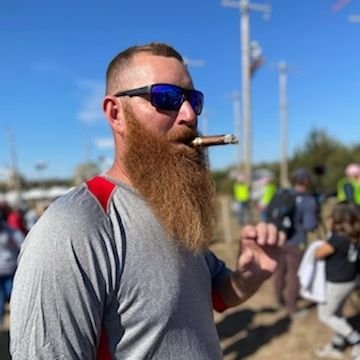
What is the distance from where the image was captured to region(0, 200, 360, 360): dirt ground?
492cm

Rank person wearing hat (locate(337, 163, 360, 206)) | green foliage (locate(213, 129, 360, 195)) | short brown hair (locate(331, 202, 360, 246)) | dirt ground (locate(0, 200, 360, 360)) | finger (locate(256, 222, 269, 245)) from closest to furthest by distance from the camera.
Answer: finger (locate(256, 222, 269, 245)) < short brown hair (locate(331, 202, 360, 246)) < dirt ground (locate(0, 200, 360, 360)) < person wearing hat (locate(337, 163, 360, 206)) < green foliage (locate(213, 129, 360, 195))

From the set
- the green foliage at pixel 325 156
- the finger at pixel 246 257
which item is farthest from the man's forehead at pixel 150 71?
the green foliage at pixel 325 156

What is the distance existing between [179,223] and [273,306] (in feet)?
17.8

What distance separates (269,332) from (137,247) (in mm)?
4701

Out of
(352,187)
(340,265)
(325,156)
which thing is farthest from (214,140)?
(325,156)

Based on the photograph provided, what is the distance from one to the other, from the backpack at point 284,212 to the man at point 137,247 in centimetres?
430

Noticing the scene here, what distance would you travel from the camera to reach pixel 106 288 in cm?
116

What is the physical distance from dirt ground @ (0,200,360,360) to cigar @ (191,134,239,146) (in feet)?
12.8

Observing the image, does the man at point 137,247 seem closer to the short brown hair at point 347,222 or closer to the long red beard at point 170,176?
the long red beard at point 170,176

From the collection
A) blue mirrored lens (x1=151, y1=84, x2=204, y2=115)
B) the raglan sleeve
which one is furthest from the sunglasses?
the raglan sleeve

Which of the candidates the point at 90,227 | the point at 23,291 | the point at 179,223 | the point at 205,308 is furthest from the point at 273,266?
the point at 23,291

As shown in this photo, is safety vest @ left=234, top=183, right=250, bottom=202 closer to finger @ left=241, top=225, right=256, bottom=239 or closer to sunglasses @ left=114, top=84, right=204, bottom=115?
finger @ left=241, top=225, right=256, bottom=239

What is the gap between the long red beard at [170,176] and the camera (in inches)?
53.0

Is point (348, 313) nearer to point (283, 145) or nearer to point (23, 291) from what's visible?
point (23, 291)
